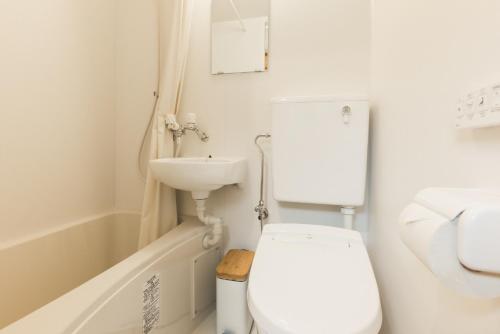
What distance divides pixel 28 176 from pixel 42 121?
252mm

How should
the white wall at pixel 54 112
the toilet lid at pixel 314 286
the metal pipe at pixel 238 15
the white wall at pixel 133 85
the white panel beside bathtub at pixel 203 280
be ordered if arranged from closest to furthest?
the toilet lid at pixel 314 286 < the white wall at pixel 54 112 < the white panel beside bathtub at pixel 203 280 < the metal pipe at pixel 238 15 < the white wall at pixel 133 85

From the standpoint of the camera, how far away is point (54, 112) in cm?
123

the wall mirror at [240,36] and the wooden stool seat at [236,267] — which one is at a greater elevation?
the wall mirror at [240,36]

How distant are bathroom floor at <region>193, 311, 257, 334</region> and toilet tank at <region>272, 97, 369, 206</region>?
706 mm

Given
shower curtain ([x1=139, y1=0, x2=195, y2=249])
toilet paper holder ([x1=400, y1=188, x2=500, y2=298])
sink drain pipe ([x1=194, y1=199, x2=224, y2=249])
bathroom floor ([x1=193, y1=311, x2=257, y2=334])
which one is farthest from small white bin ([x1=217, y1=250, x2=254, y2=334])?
toilet paper holder ([x1=400, y1=188, x2=500, y2=298])

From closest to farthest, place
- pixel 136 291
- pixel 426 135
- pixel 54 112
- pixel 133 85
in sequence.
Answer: pixel 426 135 → pixel 136 291 → pixel 54 112 → pixel 133 85

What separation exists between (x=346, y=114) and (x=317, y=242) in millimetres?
564

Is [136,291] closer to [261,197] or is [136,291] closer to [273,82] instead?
[261,197]

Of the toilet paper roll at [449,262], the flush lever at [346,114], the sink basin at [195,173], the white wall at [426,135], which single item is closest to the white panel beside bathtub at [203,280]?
the sink basin at [195,173]

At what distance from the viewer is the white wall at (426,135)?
466 millimetres

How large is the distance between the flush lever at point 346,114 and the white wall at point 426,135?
13 cm

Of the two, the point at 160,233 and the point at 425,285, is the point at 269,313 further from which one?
the point at 160,233

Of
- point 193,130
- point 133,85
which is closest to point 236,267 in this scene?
point 193,130

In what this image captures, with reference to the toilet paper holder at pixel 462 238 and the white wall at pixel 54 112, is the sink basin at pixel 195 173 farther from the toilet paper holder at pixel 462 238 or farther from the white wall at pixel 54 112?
the toilet paper holder at pixel 462 238
